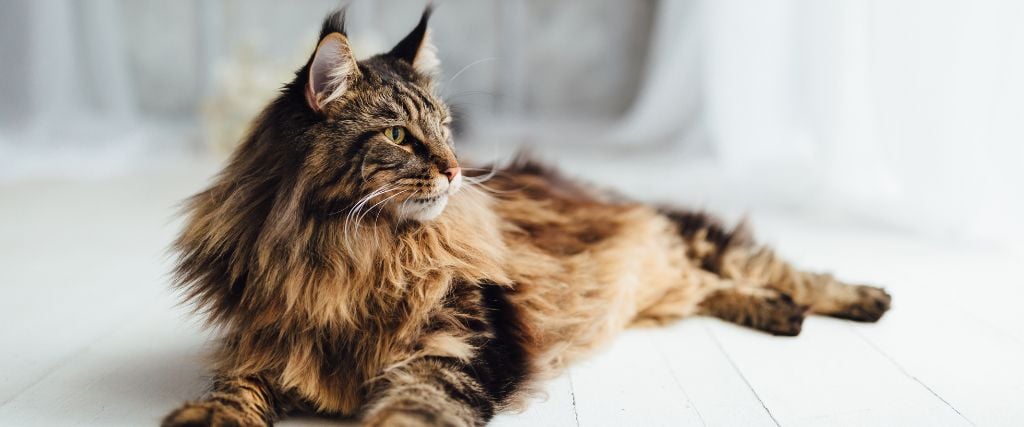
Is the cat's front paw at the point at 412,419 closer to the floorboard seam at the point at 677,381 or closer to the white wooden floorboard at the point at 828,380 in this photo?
the floorboard seam at the point at 677,381

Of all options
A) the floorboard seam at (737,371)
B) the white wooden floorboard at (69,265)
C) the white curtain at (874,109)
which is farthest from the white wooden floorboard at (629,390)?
the white curtain at (874,109)

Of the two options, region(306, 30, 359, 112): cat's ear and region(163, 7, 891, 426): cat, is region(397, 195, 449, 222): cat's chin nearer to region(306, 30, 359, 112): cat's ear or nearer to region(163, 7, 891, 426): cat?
region(163, 7, 891, 426): cat

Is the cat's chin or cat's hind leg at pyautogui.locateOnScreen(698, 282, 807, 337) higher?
the cat's chin

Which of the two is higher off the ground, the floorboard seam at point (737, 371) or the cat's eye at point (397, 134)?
the cat's eye at point (397, 134)

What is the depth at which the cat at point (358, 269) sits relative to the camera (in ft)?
4.17

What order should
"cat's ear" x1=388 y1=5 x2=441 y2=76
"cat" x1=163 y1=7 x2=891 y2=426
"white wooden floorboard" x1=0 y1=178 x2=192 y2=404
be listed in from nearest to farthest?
"cat" x1=163 y1=7 x2=891 y2=426
"cat's ear" x1=388 y1=5 x2=441 y2=76
"white wooden floorboard" x1=0 y1=178 x2=192 y2=404

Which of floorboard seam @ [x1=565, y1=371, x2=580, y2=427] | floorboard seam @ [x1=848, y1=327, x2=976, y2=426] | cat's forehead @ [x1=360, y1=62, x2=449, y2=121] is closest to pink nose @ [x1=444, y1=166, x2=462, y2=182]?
cat's forehead @ [x1=360, y1=62, x2=449, y2=121]

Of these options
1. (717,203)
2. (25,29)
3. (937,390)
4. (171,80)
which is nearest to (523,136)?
(717,203)

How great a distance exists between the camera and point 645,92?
4.76 m

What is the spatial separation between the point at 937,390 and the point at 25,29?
4.43m

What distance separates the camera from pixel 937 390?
1.47 metres

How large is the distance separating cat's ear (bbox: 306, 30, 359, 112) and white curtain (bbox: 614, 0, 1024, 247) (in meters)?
1.75

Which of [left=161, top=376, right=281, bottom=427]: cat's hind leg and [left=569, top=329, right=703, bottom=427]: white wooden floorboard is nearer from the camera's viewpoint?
[left=161, top=376, right=281, bottom=427]: cat's hind leg

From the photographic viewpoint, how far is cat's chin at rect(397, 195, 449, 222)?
132 centimetres
